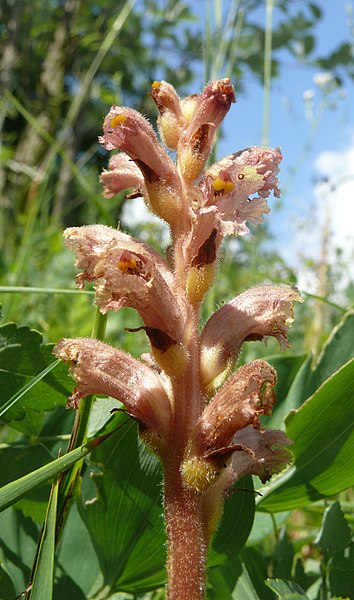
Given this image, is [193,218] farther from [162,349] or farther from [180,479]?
[180,479]

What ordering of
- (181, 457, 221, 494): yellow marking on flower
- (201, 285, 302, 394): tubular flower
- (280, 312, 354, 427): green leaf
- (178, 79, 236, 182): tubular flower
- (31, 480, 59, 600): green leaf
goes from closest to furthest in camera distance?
(31, 480, 59, 600): green leaf
(181, 457, 221, 494): yellow marking on flower
(201, 285, 302, 394): tubular flower
(178, 79, 236, 182): tubular flower
(280, 312, 354, 427): green leaf

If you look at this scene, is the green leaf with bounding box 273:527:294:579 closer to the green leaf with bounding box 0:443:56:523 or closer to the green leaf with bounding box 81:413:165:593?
the green leaf with bounding box 81:413:165:593

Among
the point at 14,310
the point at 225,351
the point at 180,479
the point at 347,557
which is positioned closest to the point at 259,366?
the point at 225,351

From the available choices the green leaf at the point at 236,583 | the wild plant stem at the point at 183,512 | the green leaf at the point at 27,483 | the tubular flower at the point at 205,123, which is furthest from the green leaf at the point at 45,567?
the tubular flower at the point at 205,123

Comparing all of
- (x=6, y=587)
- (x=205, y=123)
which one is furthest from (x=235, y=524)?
(x=205, y=123)

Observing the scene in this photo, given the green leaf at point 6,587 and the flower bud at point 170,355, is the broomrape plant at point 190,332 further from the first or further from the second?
the green leaf at point 6,587

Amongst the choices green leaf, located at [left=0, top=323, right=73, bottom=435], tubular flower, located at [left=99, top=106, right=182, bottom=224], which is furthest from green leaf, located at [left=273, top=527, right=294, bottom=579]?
tubular flower, located at [left=99, top=106, right=182, bottom=224]
